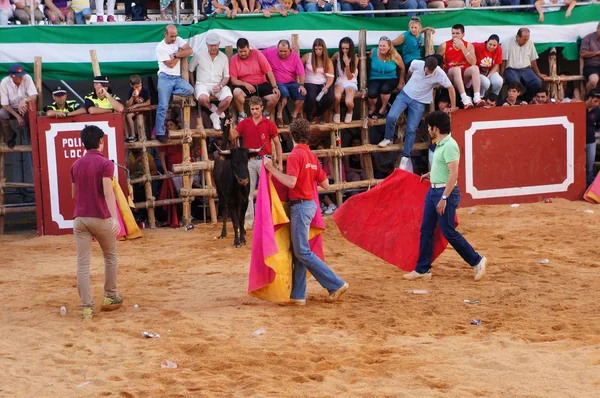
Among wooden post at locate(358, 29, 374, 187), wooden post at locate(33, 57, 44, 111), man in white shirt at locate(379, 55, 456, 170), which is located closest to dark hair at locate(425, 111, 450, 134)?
man in white shirt at locate(379, 55, 456, 170)

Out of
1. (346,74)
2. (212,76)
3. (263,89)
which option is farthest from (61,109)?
(346,74)

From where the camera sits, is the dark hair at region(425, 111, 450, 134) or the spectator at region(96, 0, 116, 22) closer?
the dark hair at region(425, 111, 450, 134)

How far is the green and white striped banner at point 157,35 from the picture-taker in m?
14.7

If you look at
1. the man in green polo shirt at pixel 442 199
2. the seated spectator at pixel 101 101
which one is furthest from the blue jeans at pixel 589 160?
the seated spectator at pixel 101 101

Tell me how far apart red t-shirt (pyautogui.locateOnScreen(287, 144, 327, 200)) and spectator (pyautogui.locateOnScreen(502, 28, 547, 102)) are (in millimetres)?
7963

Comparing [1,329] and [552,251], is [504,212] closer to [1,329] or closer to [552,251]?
[552,251]

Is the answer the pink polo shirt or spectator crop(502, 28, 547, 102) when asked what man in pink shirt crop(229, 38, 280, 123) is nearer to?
the pink polo shirt

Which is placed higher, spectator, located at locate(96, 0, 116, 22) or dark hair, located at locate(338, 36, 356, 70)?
spectator, located at locate(96, 0, 116, 22)

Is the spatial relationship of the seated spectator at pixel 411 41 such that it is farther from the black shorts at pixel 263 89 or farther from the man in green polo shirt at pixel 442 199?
the man in green polo shirt at pixel 442 199

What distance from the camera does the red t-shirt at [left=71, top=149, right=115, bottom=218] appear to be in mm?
8516

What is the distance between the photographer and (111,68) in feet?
49.0

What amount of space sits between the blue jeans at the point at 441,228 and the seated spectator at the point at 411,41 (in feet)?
20.3

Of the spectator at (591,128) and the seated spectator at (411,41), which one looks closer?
the seated spectator at (411,41)

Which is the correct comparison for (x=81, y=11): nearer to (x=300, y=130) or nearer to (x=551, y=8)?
(x=300, y=130)
